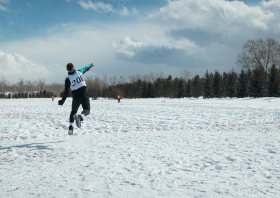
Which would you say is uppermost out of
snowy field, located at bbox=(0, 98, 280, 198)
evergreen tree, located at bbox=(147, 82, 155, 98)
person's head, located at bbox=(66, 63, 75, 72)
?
evergreen tree, located at bbox=(147, 82, 155, 98)

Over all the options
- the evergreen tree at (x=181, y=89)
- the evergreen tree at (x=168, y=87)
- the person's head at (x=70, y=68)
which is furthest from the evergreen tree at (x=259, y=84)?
the person's head at (x=70, y=68)

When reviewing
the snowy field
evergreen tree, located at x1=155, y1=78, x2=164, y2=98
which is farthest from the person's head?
evergreen tree, located at x1=155, y1=78, x2=164, y2=98

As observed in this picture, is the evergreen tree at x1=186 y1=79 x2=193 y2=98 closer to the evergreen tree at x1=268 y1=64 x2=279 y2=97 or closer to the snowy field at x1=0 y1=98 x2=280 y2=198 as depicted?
the evergreen tree at x1=268 y1=64 x2=279 y2=97

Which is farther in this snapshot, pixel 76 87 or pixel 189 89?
pixel 189 89

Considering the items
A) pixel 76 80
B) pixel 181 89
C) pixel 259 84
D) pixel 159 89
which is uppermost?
pixel 159 89

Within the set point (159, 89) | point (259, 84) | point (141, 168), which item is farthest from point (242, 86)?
point (141, 168)

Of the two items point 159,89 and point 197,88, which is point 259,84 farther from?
point 159,89

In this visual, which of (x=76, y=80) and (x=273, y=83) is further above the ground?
(x=273, y=83)

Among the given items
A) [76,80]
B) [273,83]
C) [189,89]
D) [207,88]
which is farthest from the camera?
[189,89]

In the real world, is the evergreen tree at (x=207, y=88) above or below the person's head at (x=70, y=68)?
above

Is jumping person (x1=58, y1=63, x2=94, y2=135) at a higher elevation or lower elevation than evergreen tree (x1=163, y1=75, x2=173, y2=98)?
lower

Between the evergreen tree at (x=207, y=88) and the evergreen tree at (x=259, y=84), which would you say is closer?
the evergreen tree at (x=259, y=84)

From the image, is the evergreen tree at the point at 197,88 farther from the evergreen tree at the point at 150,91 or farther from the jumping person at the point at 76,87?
the jumping person at the point at 76,87

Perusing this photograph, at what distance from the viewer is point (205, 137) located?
6828 millimetres
